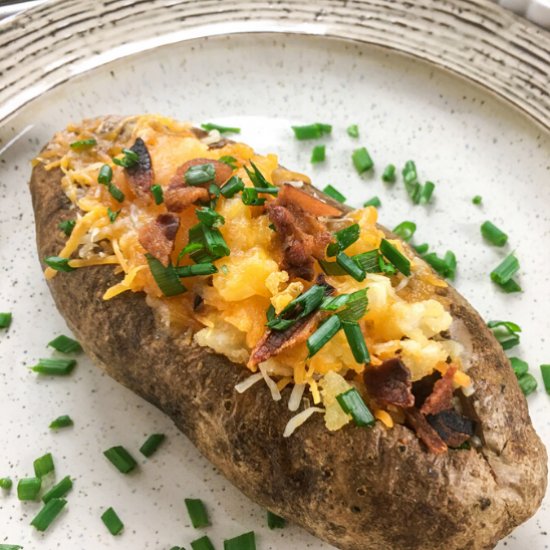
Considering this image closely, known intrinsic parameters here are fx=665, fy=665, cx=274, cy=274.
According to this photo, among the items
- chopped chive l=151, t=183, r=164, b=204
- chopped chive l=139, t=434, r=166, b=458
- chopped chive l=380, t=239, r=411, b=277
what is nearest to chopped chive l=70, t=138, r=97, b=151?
chopped chive l=151, t=183, r=164, b=204

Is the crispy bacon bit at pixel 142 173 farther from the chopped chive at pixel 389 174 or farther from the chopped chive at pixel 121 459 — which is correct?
the chopped chive at pixel 389 174

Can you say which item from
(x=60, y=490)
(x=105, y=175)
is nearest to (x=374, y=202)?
(x=105, y=175)

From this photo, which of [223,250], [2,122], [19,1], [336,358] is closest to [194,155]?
[223,250]

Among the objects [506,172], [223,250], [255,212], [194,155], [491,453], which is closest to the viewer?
[491,453]

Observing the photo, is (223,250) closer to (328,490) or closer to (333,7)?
(328,490)

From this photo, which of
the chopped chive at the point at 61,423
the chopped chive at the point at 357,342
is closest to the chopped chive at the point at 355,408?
the chopped chive at the point at 357,342
